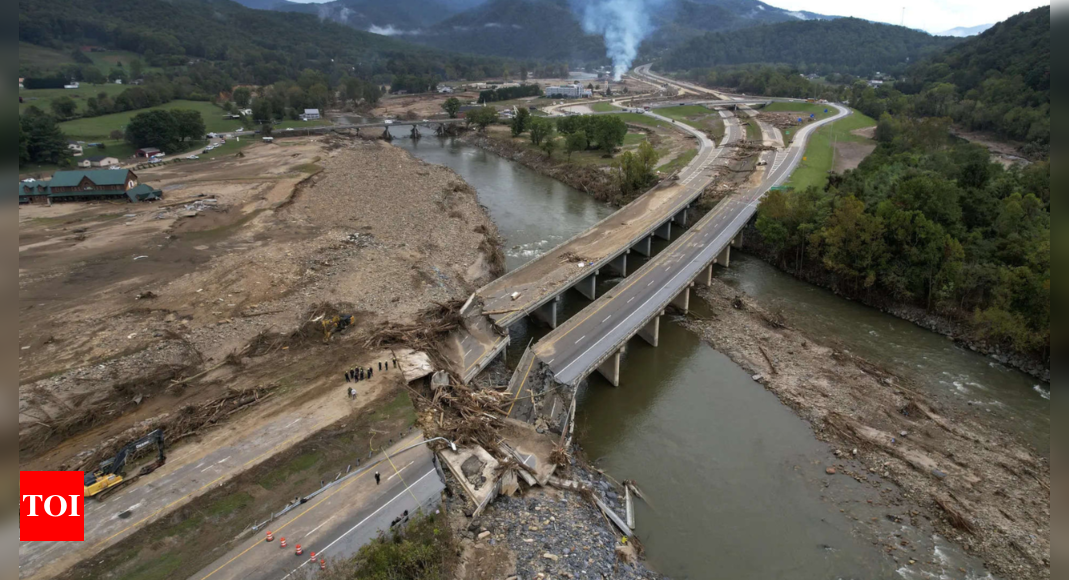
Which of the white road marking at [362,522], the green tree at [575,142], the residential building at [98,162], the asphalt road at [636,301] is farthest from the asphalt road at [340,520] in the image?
the residential building at [98,162]

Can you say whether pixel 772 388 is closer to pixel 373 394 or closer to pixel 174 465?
pixel 373 394

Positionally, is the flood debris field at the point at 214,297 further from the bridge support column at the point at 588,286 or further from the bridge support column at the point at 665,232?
the bridge support column at the point at 665,232

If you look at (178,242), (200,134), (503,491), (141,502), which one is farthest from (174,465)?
(200,134)

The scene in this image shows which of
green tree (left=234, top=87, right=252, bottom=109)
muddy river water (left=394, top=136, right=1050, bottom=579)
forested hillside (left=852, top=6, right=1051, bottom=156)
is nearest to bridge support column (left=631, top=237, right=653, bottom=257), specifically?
muddy river water (left=394, top=136, right=1050, bottom=579)

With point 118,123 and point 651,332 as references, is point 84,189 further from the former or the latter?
point 651,332

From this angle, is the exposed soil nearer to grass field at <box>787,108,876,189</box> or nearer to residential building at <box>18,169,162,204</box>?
residential building at <box>18,169,162,204</box>

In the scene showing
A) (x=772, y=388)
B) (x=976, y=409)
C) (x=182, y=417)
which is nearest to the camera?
(x=182, y=417)
